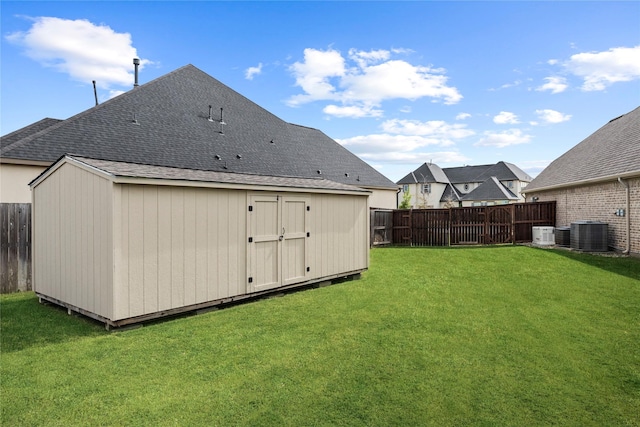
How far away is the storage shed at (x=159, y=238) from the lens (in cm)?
504

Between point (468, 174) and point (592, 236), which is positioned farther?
point (468, 174)

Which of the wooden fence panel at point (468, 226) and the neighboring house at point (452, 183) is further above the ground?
the neighboring house at point (452, 183)

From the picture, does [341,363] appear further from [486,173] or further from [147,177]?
[486,173]

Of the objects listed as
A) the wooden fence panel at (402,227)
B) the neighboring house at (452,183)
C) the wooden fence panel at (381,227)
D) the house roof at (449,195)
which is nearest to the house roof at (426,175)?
the neighboring house at (452,183)

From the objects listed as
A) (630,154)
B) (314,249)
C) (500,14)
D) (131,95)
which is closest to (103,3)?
(131,95)

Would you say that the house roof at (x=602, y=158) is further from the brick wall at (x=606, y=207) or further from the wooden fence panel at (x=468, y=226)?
the wooden fence panel at (x=468, y=226)

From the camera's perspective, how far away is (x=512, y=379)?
3.58 m

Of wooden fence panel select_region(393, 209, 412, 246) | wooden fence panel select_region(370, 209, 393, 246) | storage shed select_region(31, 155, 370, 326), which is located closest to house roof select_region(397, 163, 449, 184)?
wooden fence panel select_region(393, 209, 412, 246)

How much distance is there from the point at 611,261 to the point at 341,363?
35.1 feet

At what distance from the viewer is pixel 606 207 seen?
12664 mm

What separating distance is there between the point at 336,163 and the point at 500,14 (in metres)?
13.3

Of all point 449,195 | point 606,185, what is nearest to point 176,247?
point 606,185

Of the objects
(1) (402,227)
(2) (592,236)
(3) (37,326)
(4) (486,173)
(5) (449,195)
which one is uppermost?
(4) (486,173)

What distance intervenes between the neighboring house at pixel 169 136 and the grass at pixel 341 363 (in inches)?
143
